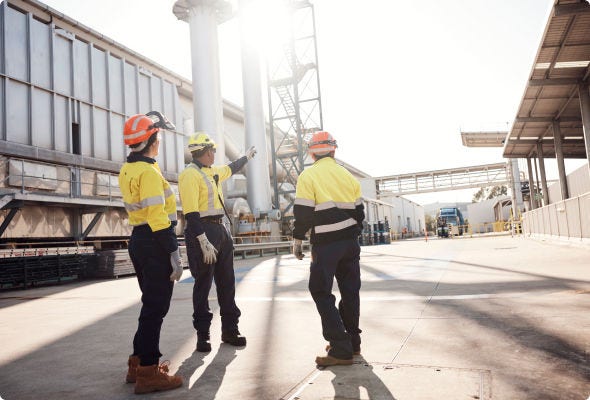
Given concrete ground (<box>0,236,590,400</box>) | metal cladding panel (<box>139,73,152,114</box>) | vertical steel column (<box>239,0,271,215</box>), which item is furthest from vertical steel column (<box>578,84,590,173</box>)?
metal cladding panel (<box>139,73,152,114</box>)

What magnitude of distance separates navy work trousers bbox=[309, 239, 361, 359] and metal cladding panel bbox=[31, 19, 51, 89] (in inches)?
619

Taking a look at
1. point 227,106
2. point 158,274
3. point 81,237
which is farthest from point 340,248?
point 227,106

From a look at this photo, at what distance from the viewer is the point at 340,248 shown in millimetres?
3256

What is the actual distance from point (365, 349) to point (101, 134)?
17.2 m

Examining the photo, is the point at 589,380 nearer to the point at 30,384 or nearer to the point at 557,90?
the point at 30,384

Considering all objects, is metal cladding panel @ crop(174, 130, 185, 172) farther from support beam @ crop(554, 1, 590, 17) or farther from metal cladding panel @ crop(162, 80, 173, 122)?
support beam @ crop(554, 1, 590, 17)

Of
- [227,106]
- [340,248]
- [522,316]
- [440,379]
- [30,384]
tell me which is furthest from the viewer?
[227,106]

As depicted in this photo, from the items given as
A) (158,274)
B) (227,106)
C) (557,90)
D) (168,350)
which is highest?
(227,106)

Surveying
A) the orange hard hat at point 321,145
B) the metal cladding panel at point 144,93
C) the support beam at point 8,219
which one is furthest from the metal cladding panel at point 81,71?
the orange hard hat at point 321,145

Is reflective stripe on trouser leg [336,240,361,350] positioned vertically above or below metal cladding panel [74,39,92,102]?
below

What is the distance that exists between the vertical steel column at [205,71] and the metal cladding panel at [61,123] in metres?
5.67

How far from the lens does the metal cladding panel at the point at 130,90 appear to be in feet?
62.1

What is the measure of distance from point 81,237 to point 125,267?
4395 millimetres

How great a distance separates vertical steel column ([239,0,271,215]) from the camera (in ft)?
72.8
